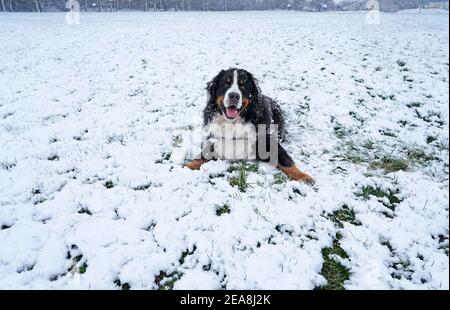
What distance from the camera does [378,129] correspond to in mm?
5801

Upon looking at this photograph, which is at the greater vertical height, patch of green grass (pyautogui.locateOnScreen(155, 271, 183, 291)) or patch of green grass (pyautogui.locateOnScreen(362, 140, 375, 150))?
patch of green grass (pyautogui.locateOnScreen(362, 140, 375, 150))

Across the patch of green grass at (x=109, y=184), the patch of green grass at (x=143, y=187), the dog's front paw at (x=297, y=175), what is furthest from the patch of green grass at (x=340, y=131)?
the patch of green grass at (x=109, y=184)

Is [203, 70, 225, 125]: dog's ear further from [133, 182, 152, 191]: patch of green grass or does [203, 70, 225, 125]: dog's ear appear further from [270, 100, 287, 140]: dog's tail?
[133, 182, 152, 191]: patch of green grass

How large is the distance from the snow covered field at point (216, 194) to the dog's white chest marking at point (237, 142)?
266 millimetres

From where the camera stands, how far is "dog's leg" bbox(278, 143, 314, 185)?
4090 mm

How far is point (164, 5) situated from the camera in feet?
199

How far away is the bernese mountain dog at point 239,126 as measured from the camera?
458 cm

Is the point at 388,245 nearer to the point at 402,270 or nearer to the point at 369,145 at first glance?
the point at 402,270

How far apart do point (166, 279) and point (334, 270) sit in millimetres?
1573

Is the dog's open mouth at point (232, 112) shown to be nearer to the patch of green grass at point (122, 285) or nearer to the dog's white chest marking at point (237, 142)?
the dog's white chest marking at point (237, 142)

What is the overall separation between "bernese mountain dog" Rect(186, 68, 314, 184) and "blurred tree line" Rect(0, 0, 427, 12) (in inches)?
2120

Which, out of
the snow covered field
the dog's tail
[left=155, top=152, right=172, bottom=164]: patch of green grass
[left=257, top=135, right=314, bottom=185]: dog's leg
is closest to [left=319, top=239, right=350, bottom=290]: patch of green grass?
the snow covered field
